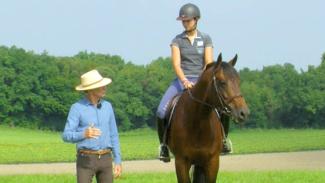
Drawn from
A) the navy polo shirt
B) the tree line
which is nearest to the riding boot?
the navy polo shirt

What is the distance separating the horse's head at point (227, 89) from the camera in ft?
22.7

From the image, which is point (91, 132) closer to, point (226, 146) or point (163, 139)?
point (163, 139)

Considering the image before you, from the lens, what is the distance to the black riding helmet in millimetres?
8555

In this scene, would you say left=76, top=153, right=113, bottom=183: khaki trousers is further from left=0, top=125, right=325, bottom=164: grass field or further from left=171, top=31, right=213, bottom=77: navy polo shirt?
left=0, top=125, right=325, bottom=164: grass field

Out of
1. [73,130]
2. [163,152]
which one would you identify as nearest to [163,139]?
[163,152]

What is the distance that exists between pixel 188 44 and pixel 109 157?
2.53m

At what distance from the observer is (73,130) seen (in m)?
6.61

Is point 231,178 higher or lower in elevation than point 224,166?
higher

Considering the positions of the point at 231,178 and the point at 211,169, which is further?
the point at 231,178

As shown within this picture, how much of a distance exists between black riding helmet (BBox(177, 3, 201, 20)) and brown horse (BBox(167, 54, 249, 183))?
1027mm

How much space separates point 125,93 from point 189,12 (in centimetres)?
8855

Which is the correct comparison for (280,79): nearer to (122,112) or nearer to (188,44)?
(122,112)

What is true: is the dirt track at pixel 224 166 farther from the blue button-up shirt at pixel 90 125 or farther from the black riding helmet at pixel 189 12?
the blue button-up shirt at pixel 90 125

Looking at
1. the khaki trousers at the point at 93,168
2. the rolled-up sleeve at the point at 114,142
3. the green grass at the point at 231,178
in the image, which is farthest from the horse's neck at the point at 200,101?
the green grass at the point at 231,178
